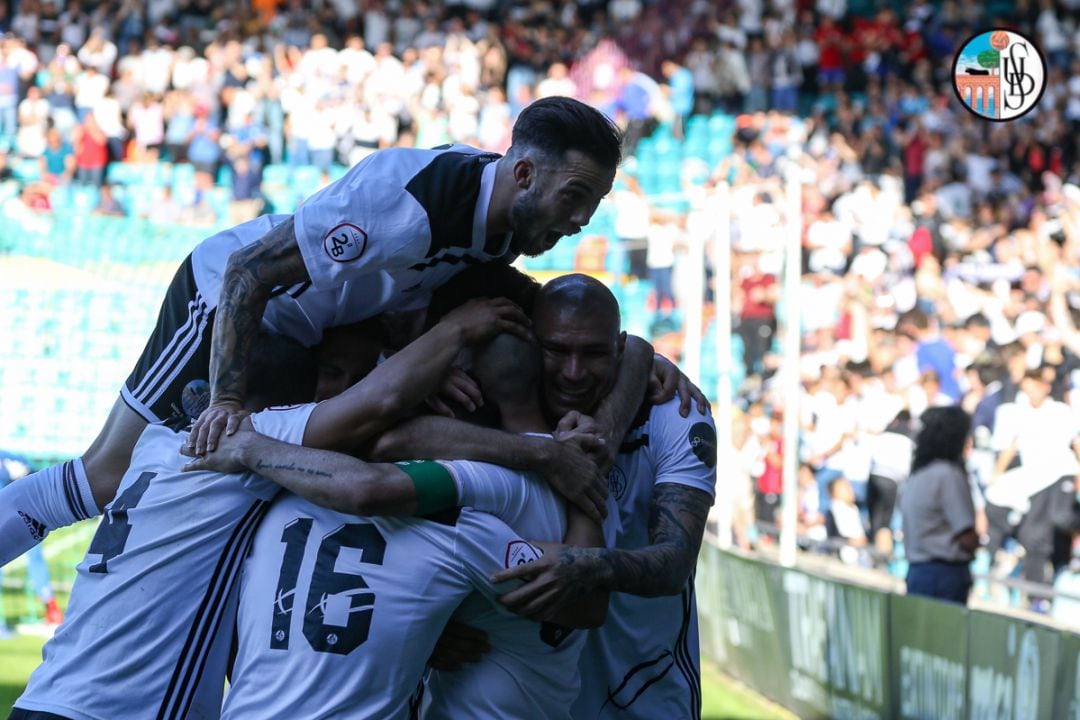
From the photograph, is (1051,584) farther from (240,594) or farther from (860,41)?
(860,41)

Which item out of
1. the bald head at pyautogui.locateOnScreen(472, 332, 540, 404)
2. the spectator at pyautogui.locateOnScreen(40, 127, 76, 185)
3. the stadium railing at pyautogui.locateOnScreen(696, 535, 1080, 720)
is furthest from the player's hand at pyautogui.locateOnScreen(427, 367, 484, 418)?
the spectator at pyautogui.locateOnScreen(40, 127, 76, 185)

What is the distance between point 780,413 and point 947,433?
5.03 m

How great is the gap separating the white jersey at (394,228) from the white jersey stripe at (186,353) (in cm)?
42

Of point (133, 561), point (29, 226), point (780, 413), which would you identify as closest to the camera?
point (133, 561)

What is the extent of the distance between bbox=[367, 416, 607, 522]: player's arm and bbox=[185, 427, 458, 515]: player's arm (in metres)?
0.12

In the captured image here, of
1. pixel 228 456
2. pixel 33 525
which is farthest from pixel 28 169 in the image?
pixel 228 456

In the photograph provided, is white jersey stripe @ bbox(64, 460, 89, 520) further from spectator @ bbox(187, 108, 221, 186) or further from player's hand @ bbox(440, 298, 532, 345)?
spectator @ bbox(187, 108, 221, 186)

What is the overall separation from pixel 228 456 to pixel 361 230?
0.70m

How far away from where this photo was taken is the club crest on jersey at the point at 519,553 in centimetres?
358

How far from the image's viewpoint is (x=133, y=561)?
381cm

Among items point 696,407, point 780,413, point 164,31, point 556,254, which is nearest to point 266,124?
point 164,31

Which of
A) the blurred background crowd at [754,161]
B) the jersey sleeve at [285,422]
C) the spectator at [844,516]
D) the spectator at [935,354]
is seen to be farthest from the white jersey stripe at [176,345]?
the spectator at [935,354]

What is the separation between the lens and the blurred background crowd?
12.2 m

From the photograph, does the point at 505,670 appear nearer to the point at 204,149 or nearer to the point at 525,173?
the point at 525,173
